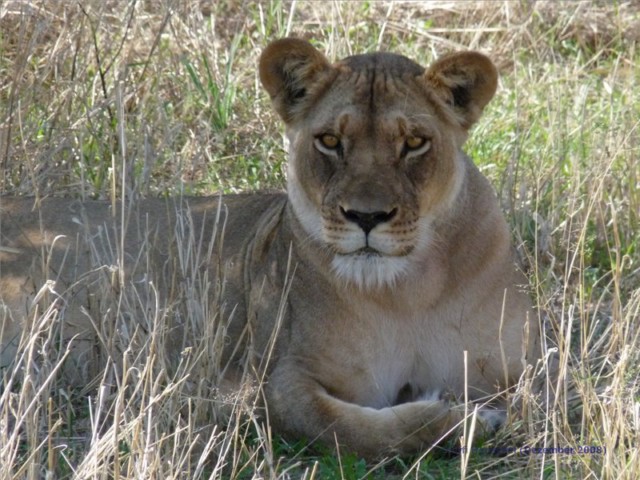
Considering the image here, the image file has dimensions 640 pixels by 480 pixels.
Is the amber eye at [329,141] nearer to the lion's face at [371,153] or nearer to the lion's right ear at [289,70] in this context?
the lion's face at [371,153]

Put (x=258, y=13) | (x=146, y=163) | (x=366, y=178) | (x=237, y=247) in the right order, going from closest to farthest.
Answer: (x=366, y=178)
(x=237, y=247)
(x=146, y=163)
(x=258, y=13)

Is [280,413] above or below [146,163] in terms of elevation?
below

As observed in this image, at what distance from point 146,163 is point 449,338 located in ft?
4.95

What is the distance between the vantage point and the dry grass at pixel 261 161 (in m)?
3.59

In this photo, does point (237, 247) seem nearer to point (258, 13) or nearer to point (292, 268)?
point (292, 268)

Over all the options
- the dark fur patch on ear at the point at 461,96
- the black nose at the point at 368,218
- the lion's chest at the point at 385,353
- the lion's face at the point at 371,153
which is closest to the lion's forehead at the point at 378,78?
the lion's face at the point at 371,153

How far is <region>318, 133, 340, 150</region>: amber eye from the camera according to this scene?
4.02m

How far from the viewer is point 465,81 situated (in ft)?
13.6

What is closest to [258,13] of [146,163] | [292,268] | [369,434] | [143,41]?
[143,41]

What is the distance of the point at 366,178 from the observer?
152 inches

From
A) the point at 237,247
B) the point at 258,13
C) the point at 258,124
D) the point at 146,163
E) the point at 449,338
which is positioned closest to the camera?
the point at 449,338

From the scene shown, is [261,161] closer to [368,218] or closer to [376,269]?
[376,269]

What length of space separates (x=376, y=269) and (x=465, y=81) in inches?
24.9

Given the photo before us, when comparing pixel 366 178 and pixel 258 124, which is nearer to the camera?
pixel 366 178
